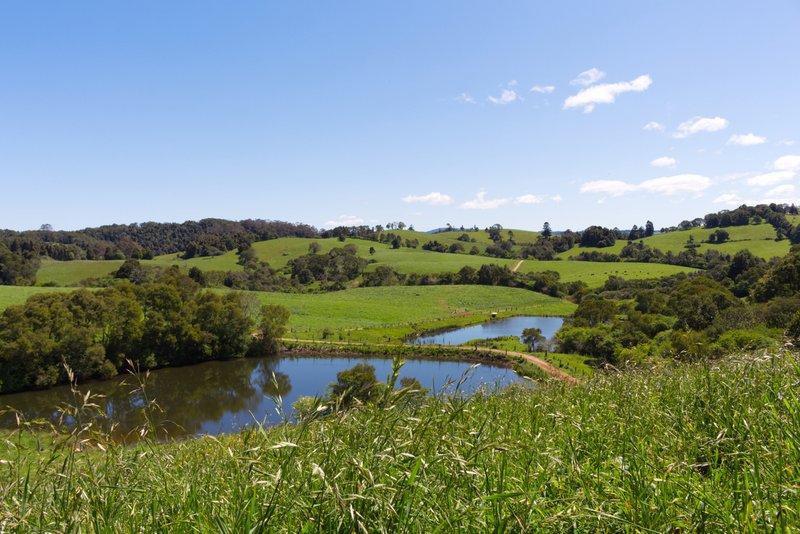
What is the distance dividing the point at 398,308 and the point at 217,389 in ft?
132

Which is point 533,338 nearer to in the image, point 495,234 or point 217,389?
point 217,389

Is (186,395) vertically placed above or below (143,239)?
below

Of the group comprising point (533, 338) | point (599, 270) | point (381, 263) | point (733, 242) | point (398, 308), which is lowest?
point (533, 338)

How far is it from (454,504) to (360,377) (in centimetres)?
2618

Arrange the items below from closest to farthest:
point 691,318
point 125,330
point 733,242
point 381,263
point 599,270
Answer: point 125,330
point 691,318
point 599,270
point 733,242
point 381,263

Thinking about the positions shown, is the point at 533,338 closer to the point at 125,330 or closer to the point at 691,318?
the point at 691,318

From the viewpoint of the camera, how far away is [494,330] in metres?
62.5

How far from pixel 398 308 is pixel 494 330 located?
→ 17971 mm

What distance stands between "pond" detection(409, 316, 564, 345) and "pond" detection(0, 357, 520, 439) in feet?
36.6

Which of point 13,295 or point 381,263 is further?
point 381,263

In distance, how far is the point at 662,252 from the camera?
382 ft

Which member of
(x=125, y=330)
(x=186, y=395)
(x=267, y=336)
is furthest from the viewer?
(x=267, y=336)

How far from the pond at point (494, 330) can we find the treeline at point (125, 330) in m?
19.7

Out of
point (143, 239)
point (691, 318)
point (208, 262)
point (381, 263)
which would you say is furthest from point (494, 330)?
point (143, 239)
